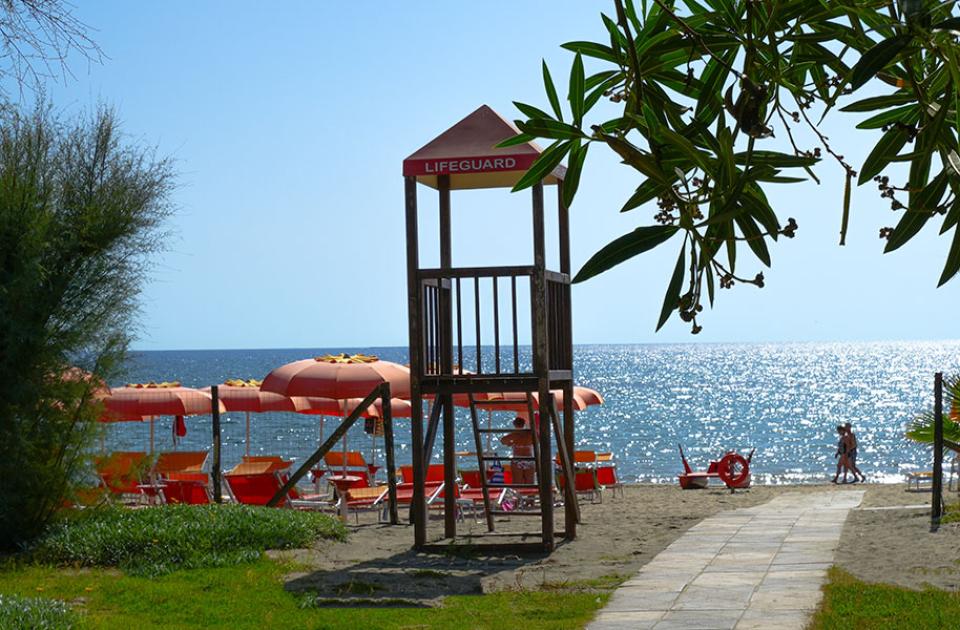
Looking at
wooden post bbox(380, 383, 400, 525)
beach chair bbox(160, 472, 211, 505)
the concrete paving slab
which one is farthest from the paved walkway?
beach chair bbox(160, 472, 211, 505)

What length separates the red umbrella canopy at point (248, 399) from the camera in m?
22.4

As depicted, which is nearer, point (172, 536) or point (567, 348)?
point (172, 536)

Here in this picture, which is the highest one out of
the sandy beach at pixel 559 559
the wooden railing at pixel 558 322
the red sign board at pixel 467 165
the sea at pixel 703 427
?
the red sign board at pixel 467 165

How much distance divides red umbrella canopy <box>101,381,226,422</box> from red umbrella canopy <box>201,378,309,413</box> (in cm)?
30

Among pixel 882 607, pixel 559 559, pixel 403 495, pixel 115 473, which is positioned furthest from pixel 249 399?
pixel 882 607

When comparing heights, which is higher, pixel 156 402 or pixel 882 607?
pixel 156 402

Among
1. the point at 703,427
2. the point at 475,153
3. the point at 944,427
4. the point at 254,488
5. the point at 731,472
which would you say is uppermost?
the point at 475,153

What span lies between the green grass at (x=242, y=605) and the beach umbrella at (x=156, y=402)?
10.3 meters

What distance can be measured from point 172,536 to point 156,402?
995 cm

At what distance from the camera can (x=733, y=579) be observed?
10.3m

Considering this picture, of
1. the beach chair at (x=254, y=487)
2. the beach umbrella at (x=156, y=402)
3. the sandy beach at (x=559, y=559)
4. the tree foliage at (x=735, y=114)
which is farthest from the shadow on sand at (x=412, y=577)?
the beach umbrella at (x=156, y=402)

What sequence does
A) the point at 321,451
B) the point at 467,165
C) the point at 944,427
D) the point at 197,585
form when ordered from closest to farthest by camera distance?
1. the point at 197,585
2. the point at 467,165
3. the point at 944,427
4. the point at 321,451

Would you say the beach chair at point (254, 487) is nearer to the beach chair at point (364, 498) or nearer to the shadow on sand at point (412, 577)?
the beach chair at point (364, 498)

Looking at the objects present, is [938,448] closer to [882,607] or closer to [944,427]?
[944,427]
